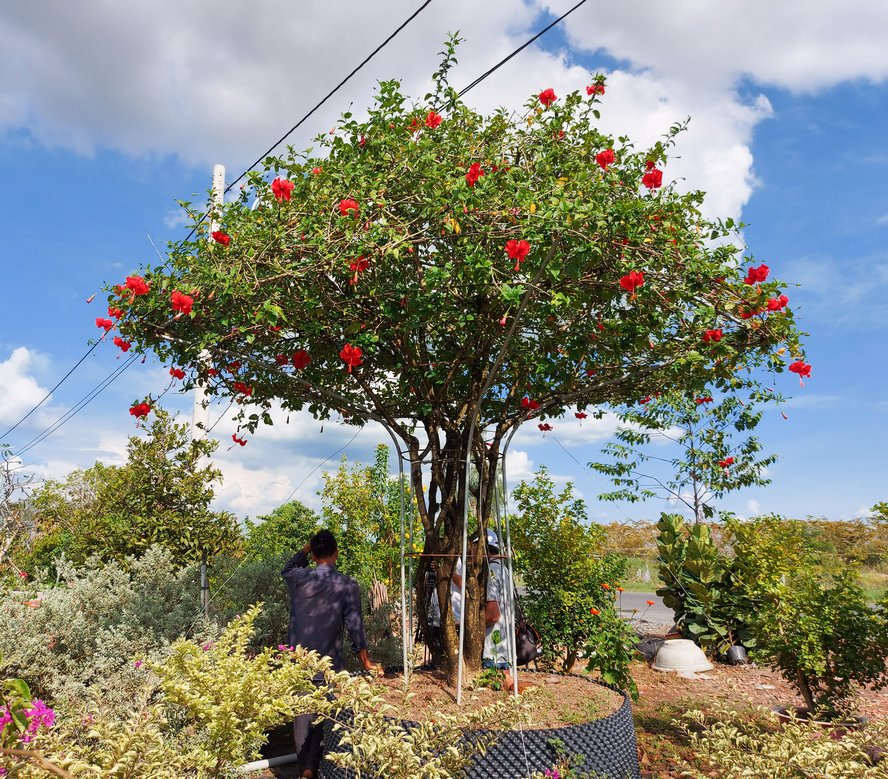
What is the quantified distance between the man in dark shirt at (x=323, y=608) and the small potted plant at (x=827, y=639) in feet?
11.2

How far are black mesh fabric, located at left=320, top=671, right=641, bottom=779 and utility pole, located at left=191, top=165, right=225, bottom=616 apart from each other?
254 cm

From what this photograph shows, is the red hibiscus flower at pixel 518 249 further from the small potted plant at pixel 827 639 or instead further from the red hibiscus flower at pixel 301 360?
the small potted plant at pixel 827 639

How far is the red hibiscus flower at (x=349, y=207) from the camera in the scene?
3832 mm

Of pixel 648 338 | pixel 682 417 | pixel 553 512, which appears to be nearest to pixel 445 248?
pixel 648 338

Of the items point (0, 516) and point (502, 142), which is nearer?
point (502, 142)

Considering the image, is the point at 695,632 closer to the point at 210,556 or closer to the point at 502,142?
the point at 210,556

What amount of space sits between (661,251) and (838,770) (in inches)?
114

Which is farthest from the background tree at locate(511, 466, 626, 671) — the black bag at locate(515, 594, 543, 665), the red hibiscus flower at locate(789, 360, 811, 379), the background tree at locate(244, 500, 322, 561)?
the background tree at locate(244, 500, 322, 561)

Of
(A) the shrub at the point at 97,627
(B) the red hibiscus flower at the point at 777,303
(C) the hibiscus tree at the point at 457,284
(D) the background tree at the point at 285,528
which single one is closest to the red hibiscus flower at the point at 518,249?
(C) the hibiscus tree at the point at 457,284

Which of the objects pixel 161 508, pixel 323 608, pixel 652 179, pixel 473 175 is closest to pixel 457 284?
pixel 473 175

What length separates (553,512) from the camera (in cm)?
755

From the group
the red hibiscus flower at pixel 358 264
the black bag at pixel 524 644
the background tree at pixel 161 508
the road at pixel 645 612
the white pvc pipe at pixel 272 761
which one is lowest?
the white pvc pipe at pixel 272 761

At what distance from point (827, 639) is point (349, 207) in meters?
5.07

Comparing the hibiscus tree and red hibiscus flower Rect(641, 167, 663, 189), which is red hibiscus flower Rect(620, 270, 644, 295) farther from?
red hibiscus flower Rect(641, 167, 663, 189)
